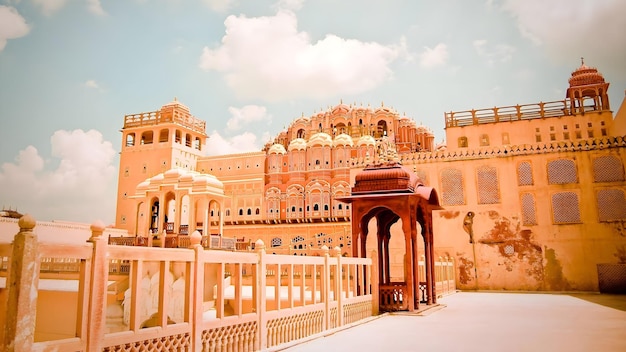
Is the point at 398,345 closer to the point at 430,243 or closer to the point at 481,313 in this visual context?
the point at 481,313

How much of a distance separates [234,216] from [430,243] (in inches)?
1097

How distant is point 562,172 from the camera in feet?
64.8

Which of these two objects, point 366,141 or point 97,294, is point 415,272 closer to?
point 97,294

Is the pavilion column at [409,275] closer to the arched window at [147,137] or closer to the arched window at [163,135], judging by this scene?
the arched window at [163,135]

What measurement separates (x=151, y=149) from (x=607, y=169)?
3305 centimetres

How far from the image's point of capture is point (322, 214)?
35938mm

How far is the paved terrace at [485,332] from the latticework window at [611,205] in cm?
931

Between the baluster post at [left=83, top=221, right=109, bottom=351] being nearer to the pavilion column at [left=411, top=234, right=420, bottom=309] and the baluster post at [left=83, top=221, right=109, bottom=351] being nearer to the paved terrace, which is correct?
the paved terrace

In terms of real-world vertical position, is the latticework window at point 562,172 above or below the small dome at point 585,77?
below

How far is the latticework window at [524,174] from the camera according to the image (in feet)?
66.1

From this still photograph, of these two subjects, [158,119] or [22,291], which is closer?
[22,291]

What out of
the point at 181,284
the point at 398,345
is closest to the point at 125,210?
the point at 181,284

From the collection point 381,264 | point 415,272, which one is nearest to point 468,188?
point 381,264

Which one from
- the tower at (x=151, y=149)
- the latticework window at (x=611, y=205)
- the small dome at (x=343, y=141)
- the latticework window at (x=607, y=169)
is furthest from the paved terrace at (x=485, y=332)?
the tower at (x=151, y=149)
